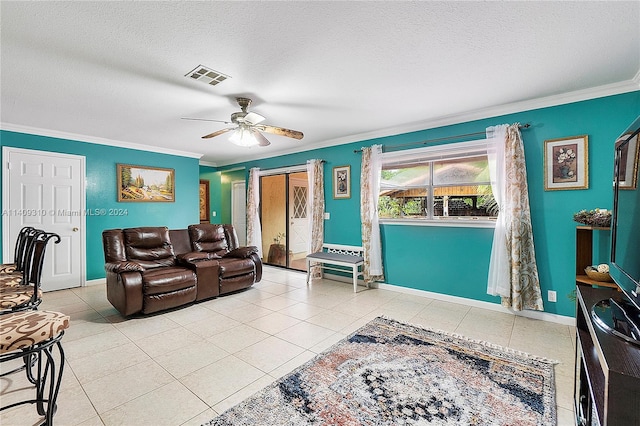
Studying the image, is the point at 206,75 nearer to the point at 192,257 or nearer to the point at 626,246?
the point at 192,257

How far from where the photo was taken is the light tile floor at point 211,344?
6.00 ft

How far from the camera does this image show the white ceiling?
1.77m

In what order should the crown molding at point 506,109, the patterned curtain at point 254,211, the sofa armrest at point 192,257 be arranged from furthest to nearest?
the patterned curtain at point 254,211 < the sofa armrest at point 192,257 < the crown molding at point 506,109

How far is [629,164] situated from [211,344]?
3.24 m

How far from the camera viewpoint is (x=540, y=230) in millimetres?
3193

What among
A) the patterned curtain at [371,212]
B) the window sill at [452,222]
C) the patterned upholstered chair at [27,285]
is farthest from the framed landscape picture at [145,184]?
the window sill at [452,222]

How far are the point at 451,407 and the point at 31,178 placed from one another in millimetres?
5877

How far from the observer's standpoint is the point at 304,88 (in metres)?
2.87

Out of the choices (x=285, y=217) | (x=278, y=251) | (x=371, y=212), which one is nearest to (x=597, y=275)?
(x=371, y=212)

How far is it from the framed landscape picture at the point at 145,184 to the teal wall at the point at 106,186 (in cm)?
9

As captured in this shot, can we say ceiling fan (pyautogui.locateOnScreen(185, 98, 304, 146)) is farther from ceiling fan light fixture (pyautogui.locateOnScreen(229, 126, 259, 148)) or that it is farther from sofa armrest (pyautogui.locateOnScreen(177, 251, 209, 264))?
sofa armrest (pyautogui.locateOnScreen(177, 251, 209, 264))

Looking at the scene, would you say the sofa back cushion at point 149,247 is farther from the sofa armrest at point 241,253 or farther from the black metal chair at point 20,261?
the black metal chair at point 20,261

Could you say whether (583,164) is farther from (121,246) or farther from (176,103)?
(121,246)

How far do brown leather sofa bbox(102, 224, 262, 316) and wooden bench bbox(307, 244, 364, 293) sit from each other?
1.01 m
